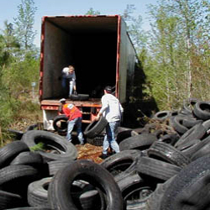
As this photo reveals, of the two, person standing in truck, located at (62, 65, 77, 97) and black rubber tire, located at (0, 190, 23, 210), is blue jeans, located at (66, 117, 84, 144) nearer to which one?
person standing in truck, located at (62, 65, 77, 97)

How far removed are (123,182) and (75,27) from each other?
9.24 meters

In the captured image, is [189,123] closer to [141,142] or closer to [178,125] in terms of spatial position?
[178,125]

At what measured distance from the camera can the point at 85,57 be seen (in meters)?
16.2

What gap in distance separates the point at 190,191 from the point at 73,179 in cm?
155

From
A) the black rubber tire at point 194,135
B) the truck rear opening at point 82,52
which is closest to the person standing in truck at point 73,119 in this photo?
the truck rear opening at point 82,52

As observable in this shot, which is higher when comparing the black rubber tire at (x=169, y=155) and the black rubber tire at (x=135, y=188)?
the black rubber tire at (x=169, y=155)

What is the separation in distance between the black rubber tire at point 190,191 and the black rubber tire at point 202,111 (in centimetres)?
549

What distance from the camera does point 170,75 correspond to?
13570 mm

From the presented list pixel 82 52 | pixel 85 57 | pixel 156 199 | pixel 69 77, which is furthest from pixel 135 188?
pixel 85 57

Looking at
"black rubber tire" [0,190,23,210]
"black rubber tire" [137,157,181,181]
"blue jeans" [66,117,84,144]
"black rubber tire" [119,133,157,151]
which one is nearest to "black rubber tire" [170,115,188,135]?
"black rubber tire" [119,133,157,151]

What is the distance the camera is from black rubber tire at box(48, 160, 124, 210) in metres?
3.96

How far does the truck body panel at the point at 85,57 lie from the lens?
10.2 m

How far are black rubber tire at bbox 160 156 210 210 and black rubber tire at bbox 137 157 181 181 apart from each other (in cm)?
91

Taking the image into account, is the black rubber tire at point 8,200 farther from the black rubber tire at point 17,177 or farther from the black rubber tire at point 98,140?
the black rubber tire at point 98,140
